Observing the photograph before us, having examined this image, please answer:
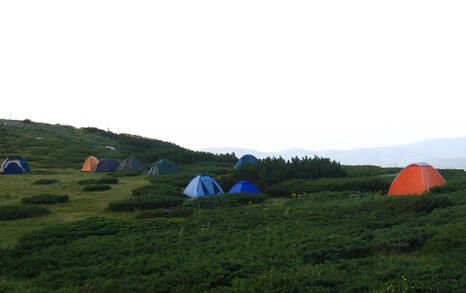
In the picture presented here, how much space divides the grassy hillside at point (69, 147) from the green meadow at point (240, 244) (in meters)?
17.1

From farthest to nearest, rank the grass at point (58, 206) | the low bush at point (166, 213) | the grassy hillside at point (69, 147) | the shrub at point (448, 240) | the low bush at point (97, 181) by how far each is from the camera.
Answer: the grassy hillside at point (69, 147), the low bush at point (97, 181), the low bush at point (166, 213), the grass at point (58, 206), the shrub at point (448, 240)

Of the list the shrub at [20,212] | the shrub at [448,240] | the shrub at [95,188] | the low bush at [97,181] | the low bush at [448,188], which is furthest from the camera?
the low bush at [97,181]

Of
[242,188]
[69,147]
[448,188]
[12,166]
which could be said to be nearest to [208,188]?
[242,188]

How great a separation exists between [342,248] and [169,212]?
6722 millimetres

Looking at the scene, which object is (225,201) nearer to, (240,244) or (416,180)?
(240,244)

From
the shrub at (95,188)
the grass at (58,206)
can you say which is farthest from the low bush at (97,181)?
the shrub at (95,188)

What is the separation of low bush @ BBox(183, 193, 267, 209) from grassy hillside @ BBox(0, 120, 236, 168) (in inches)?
739

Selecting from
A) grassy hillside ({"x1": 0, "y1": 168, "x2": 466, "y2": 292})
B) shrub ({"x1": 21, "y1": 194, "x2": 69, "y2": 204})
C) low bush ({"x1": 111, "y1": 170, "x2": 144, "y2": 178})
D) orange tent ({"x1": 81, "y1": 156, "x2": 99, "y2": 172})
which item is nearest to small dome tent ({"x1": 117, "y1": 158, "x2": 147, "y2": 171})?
orange tent ({"x1": 81, "y1": 156, "x2": 99, "y2": 172})

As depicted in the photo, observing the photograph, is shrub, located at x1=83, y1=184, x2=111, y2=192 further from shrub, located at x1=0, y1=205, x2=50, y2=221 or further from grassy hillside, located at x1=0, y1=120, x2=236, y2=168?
grassy hillside, located at x1=0, y1=120, x2=236, y2=168

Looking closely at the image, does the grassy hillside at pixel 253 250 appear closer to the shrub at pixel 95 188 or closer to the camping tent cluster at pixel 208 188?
the camping tent cluster at pixel 208 188

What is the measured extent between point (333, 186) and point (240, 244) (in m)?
9.40

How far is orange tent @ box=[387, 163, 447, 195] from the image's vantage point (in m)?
14.6

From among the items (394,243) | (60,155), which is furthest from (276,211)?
(60,155)

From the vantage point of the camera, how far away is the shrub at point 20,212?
40.7 feet
